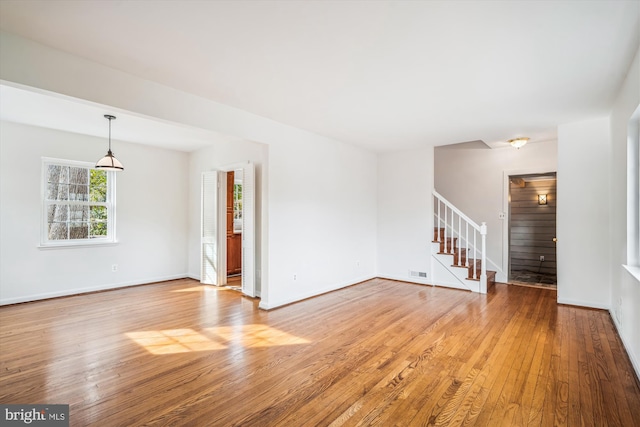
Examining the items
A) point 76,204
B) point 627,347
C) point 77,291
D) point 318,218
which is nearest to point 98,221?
point 76,204

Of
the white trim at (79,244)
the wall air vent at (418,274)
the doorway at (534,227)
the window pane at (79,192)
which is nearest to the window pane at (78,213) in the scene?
the window pane at (79,192)

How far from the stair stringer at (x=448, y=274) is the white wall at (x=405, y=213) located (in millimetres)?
105

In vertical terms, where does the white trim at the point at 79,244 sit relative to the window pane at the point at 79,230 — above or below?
below

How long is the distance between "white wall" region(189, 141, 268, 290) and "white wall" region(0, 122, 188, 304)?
0.21m

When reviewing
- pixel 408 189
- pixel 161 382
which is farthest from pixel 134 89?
pixel 408 189

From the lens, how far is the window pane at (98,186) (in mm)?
5484

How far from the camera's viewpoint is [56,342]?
3.24 meters

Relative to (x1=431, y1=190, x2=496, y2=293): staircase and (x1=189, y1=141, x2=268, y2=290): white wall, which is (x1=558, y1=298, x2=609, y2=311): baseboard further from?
(x1=189, y1=141, x2=268, y2=290): white wall

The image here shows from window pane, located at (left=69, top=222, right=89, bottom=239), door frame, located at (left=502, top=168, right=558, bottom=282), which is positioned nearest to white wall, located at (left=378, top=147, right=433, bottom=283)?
door frame, located at (left=502, top=168, right=558, bottom=282)

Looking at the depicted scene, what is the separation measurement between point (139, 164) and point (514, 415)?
6487mm

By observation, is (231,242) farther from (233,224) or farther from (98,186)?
(98,186)

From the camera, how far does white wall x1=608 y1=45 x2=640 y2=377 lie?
2.64 meters

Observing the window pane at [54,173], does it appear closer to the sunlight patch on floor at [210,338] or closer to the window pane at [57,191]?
the window pane at [57,191]

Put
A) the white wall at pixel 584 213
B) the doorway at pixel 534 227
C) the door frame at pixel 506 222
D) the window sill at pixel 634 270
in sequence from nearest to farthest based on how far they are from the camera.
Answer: the window sill at pixel 634 270
the white wall at pixel 584 213
the door frame at pixel 506 222
the doorway at pixel 534 227
